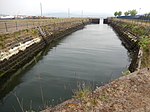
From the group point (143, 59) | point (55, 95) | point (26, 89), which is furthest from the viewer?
point (143, 59)

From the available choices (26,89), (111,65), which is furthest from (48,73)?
(111,65)

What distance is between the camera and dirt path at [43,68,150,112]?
667cm

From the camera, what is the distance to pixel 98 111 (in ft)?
21.3

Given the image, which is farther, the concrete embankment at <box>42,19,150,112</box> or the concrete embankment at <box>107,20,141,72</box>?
the concrete embankment at <box>107,20,141,72</box>

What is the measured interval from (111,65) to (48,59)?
8506mm

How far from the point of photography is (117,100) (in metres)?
7.18

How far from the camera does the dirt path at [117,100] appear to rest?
6.67 m

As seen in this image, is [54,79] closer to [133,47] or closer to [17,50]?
[17,50]

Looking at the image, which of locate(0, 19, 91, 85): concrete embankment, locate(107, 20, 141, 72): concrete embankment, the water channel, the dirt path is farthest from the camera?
locate(0, 19, 91, 85): concrete embankment

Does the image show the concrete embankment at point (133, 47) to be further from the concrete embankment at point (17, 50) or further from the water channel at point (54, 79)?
the concrete embankment at point (17, 50)

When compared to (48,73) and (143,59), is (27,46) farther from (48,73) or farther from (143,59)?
(143,59)

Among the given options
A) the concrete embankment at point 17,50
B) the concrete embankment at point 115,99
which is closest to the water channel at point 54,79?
the concrete embankment at point 17,50

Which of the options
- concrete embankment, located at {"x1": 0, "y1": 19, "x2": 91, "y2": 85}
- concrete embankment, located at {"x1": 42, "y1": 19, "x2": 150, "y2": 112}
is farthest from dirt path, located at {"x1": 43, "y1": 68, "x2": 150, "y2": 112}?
concrete embankment, located at {"x1": 0, "y1": 19, "x2": 91, "y2": 85}

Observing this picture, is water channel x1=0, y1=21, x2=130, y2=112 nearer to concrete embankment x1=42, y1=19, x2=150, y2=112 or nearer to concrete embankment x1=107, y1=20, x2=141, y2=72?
concrete embankment x1=107, y1=20, x2=141, y2=72
